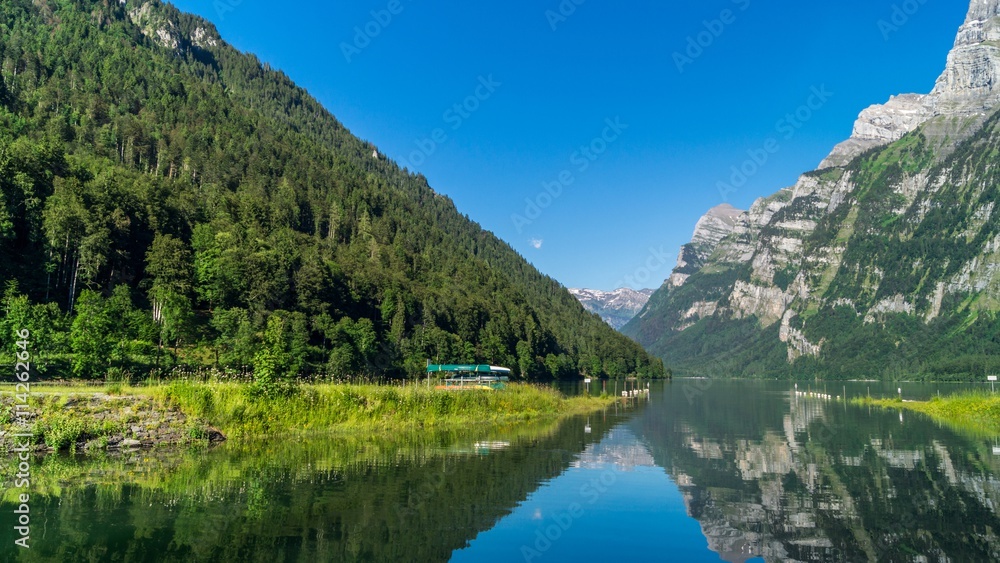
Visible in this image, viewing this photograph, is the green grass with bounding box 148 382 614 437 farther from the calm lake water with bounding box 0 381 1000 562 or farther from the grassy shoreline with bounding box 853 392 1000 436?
the grassy shoreline with bounding box 853 392 1000 436

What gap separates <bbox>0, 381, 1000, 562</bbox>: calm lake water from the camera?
2209 cm

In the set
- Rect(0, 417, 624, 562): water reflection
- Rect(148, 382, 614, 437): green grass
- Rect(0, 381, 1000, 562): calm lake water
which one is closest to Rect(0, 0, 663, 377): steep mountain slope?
Rect(148, 382, 614, 437): green grass

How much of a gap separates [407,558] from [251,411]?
32.5 m

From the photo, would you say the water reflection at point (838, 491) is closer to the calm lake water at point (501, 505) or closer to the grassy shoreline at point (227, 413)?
the calm lake water at point (501, 505)

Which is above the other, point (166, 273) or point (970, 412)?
point (166, 273)

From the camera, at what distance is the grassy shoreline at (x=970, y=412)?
71.1m

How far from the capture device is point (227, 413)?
1858 inches

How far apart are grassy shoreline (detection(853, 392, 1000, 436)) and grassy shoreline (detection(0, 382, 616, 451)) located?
5337 cm

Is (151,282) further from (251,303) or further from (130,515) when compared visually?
(130,515)

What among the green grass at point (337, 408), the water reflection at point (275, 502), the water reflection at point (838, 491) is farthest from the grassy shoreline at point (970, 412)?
the water reflection at point (275, 502)

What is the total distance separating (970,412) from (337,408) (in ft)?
284

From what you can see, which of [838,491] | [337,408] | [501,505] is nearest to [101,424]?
[337,408]

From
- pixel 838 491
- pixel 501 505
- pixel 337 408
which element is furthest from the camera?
pixel 337 408

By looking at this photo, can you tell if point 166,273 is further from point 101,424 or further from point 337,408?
point 101,424
